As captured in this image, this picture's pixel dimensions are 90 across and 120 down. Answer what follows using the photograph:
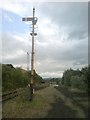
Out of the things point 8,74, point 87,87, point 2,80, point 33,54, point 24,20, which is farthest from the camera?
point 87,87

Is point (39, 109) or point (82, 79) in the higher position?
point (82, 79)

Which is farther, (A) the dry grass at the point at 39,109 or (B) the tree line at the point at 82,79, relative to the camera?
(B) the tree line at the point at 82,79

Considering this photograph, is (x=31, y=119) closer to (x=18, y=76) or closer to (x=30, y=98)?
(x=30, y=98)

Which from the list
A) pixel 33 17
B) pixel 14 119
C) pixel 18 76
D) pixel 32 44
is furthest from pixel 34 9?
pixel 18 76

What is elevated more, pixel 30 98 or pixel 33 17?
pixel 33 17

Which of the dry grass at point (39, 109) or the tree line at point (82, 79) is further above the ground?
the tree line at point (82, 79)

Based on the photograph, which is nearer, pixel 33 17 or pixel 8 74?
pixel 33 17

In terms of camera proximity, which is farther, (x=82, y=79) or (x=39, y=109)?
(x=82, y=79)

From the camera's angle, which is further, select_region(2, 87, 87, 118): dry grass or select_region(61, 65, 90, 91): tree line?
select_region(61, 65, 90, 91): tree line

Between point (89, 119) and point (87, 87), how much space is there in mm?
33662

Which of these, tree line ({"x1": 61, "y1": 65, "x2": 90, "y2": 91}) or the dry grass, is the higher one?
tree line ({"x1": 61, "y1": 65, "x2": 90, "y2": 91})

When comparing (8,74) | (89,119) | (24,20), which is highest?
(24,20)

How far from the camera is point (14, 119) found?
15.1 m

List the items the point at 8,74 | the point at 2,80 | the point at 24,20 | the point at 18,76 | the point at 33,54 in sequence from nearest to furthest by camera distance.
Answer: the point at 33,54
the point at 24,20
the point at 2,80
the point at 8,74
the point at 18,76
